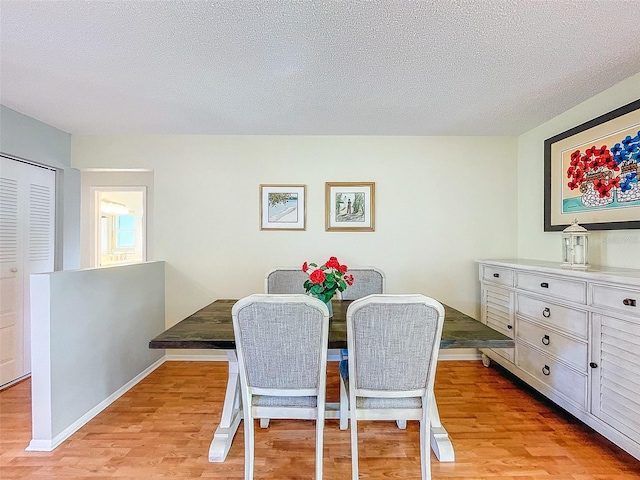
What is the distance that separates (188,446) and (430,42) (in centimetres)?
259

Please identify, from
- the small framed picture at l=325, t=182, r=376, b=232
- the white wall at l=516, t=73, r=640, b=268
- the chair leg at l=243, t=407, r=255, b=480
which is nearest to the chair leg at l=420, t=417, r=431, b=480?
the chair leg at l=243, t=407, r=255, b=480

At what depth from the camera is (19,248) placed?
282 cm

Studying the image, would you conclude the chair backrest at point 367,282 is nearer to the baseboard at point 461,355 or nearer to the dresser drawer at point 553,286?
the dresser drawer at point 553,286

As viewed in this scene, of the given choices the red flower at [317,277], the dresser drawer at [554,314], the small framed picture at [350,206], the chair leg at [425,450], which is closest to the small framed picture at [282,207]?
the small framed picture at [350,206]

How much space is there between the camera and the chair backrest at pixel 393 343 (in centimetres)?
148

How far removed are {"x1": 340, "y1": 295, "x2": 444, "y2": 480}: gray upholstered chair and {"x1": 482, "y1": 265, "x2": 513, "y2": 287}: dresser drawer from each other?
158 cm

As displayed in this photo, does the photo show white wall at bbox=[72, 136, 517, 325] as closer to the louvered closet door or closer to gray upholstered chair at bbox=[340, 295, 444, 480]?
the louvered closet door

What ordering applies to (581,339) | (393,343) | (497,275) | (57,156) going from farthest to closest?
1. (57,156)
2. (497,275)
3. (581,339)
4. (393,343)

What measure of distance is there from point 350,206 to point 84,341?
2.38 meters

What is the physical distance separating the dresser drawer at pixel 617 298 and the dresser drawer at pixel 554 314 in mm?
139

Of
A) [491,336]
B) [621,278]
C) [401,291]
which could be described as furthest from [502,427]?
[401,291]

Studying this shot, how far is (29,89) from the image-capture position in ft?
7.53

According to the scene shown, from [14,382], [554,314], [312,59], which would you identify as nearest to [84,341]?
[14,382]

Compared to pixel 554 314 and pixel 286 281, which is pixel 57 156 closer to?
pixel 286 281
